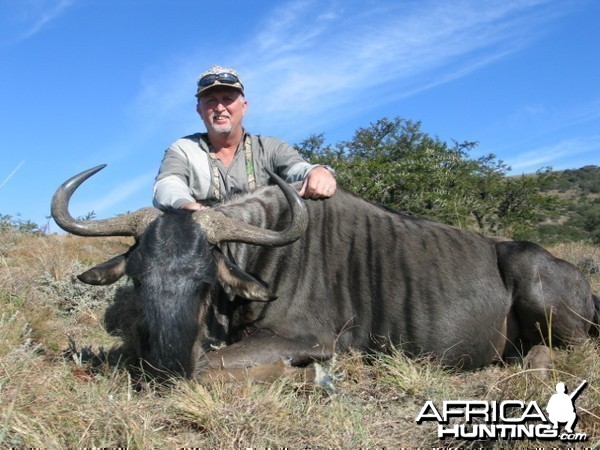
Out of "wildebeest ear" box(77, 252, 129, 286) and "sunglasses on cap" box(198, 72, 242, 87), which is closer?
"wildebeest ear" box(77, 252, 129, 286)

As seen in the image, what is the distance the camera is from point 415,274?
13.4ft

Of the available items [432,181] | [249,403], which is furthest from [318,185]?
[432,181]

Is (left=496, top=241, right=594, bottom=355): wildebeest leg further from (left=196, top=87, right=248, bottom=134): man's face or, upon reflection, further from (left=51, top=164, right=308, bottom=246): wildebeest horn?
(left=196, top=87, right=248, bottom=134): man's face

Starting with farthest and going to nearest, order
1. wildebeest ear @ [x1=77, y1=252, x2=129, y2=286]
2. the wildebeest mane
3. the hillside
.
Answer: the hillside, wildebeest ear @ [x1=77, y1=252, x2=129, y2=286], the wildebeest mane

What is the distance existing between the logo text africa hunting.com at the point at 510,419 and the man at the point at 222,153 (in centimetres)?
269

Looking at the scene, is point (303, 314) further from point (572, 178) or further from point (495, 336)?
point (572, 178)

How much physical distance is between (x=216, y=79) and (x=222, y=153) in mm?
658

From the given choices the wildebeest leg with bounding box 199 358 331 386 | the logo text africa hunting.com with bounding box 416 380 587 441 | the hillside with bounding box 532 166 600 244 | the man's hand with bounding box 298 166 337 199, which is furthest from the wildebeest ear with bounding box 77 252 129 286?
the hillside with bounding box 532 166 600 244

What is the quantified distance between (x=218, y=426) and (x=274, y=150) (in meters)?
3.32

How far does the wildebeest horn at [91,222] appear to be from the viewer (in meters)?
3.57

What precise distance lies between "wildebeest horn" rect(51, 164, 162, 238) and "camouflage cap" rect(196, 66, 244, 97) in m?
1.80

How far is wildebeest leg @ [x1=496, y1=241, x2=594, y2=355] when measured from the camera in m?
4.04

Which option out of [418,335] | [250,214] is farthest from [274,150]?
[418,335]

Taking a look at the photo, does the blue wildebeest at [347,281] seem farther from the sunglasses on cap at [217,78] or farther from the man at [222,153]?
the sunglasses on cap at [217,78]
